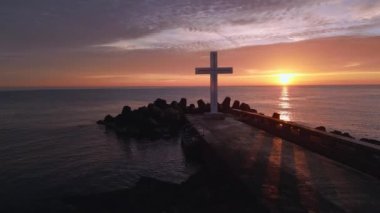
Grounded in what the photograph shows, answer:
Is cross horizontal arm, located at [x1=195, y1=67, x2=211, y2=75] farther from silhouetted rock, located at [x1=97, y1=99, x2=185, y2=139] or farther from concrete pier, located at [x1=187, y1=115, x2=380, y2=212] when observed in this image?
concrete pier, located at [x1=187, y1=115, x2=380, y2=212]

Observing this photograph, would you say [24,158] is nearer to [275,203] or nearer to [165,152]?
[165,152]

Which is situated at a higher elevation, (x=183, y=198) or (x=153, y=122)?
(x=153, y=122)

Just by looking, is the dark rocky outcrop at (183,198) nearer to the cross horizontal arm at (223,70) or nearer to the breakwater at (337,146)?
the breakwater at (337,146)

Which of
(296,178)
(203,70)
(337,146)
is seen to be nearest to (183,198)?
(296,178)

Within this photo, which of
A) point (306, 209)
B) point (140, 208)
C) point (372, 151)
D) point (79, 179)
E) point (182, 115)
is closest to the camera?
point (306, 209)

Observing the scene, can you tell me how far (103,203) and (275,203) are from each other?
7.22m

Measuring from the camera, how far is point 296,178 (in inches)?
347

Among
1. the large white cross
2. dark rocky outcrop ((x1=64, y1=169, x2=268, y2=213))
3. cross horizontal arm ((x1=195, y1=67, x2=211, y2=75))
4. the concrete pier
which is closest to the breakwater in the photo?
the concrete pier

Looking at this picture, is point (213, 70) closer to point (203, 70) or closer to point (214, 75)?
point (214, 75)

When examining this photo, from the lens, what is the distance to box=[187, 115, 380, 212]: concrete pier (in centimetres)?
693

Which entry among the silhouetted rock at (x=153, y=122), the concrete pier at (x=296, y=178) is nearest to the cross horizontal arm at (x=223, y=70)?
the silhouetted rock at (x=153, y=122)

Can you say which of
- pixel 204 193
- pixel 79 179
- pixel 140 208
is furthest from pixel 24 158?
pixel 204 193

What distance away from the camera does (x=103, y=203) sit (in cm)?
1214

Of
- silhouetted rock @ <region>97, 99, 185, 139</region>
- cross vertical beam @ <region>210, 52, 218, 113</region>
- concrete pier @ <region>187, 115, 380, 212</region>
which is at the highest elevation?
cross vertical beam @ <region>210, 52, 218, 113</region>
